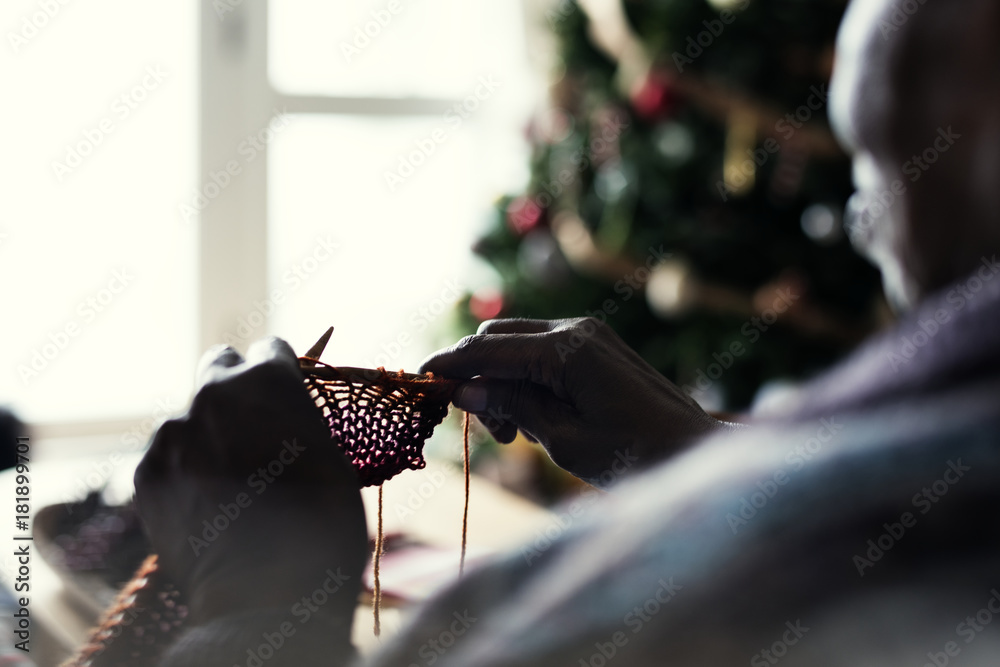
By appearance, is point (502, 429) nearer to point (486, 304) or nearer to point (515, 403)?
point (515, 403)

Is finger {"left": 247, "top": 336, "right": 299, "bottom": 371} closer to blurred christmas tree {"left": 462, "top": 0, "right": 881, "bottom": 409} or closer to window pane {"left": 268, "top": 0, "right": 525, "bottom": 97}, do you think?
blurred christmas tree {"left": 462, "top": 0, "right": 881, "bottom": 409}

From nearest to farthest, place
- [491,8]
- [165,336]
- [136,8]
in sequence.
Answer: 1. [136,8]
2. [165,336]
3. [491,8]

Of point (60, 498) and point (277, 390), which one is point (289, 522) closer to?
point (277, 390)

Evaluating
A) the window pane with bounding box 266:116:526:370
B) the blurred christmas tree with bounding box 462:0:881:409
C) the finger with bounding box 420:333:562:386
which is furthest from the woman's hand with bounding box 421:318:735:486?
the window pane with bounding box 266:116:526:370

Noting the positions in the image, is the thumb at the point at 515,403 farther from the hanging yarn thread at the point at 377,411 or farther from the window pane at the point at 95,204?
the window pane at the point at 95,204

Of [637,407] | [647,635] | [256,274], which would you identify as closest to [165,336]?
[256,274]

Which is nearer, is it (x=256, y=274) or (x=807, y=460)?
(x=807, y=460)

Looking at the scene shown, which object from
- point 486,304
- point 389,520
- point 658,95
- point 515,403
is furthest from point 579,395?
point 486,304
